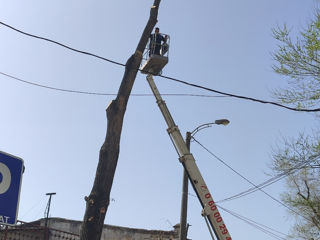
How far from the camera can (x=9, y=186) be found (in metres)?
3.10

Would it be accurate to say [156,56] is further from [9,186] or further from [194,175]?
[9,186]

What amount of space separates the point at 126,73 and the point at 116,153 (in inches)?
72.5

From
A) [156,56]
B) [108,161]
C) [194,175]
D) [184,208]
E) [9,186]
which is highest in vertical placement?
[156,56]

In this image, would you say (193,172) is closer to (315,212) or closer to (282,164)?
(282,164)

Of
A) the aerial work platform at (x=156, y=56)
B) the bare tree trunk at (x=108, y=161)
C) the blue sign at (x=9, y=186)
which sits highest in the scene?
the aerial work platform at (x=156, y=56)

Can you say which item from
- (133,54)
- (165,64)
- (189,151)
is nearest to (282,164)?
(189,151)

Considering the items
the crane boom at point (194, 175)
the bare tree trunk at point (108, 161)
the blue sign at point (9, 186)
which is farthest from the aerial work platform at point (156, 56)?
the blue sign at point (9, 186)

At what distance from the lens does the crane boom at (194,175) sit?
1111 centimetres

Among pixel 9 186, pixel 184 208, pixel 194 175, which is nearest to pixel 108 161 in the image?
pixel 9 186

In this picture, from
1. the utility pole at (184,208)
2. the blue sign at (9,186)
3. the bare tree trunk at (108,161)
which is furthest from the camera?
the utility pole at (184,208)

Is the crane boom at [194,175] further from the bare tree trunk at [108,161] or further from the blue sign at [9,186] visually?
the blue sign at [9,186]

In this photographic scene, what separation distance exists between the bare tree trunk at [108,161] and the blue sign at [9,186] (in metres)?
3.63

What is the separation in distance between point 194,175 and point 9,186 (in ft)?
29.8

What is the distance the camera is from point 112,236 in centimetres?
1845
